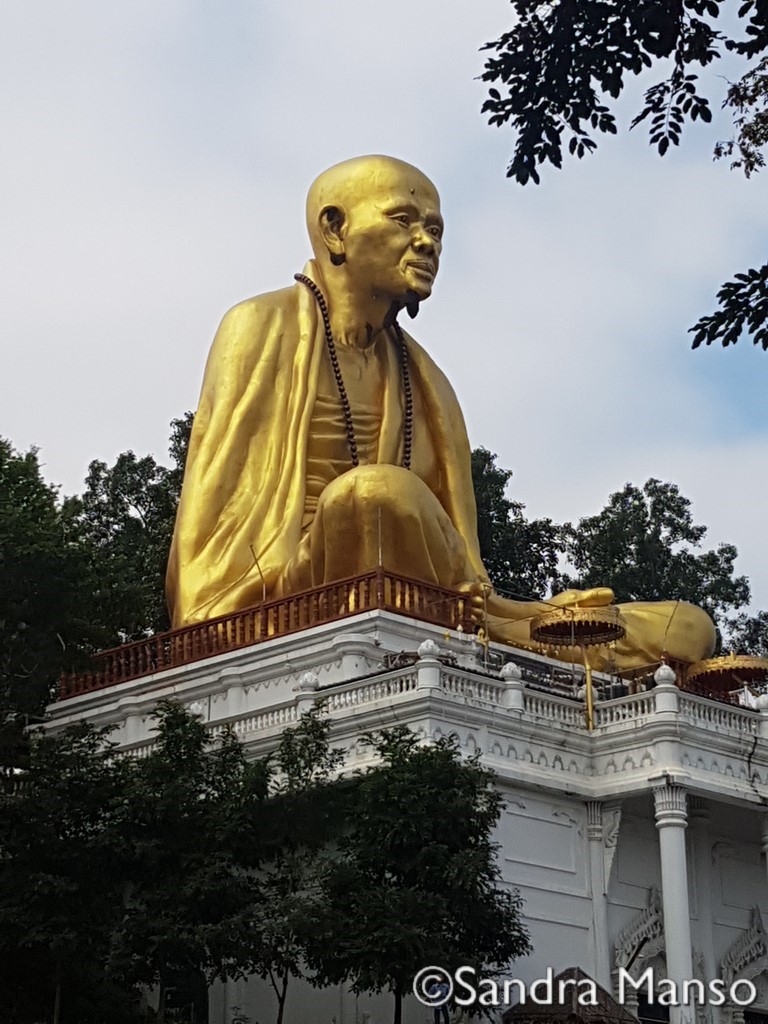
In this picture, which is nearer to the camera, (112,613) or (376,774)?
(376,774)

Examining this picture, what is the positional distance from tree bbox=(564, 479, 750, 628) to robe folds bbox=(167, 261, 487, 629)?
1214 centimetres

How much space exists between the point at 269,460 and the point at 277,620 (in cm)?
412

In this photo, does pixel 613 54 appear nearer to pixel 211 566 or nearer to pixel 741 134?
pixel 741 134

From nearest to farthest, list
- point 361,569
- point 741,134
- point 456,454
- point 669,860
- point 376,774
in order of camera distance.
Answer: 1. point 741,134
2. point 376,774
3. point 669,860
4. point 361,569
5. point 456,454

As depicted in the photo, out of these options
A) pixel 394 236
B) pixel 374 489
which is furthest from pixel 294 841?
pixel 394 236

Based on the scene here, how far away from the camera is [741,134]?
1261 cm

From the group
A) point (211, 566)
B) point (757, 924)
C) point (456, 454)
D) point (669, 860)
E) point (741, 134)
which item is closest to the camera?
point (741, 134)

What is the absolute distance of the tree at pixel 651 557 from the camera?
43.9 meters

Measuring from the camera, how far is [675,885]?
74.7 ft

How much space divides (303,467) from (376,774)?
9.93 meters

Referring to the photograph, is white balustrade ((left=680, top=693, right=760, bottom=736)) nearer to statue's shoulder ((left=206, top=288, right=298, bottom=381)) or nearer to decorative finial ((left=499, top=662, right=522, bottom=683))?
decorative finial ((left=499, top=662, right=522, bottom=683))

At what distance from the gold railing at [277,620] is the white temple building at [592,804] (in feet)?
1.63

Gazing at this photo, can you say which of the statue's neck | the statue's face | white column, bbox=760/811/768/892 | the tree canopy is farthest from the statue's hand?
the tree canopy

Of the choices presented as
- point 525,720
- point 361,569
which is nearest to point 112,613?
point 361,569
